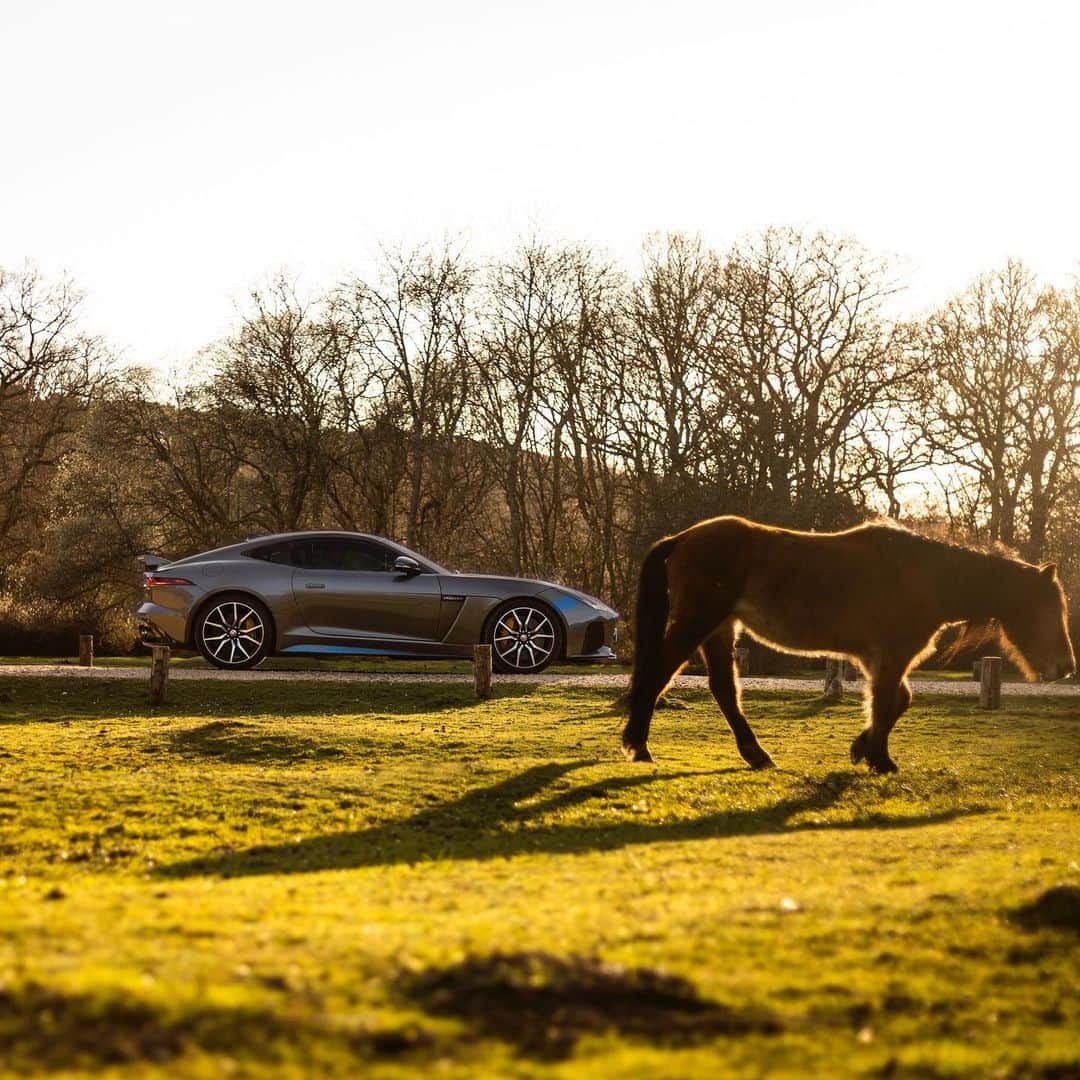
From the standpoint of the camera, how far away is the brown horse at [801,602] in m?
12.3

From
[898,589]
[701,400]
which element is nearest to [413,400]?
[701,400]

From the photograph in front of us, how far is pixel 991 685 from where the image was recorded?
62.4 ft

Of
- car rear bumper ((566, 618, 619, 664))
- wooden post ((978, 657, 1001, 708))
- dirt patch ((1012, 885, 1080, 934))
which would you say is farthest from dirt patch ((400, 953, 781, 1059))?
wooden post ((978, 657, 1001, 708))

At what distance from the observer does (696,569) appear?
12.3 meters

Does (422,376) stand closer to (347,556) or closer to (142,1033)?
(347,556)

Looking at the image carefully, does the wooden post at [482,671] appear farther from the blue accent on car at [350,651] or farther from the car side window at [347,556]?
the car side window at [347,556]

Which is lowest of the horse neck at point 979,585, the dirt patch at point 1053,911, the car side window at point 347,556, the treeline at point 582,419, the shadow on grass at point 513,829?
the shadow on grass at point 513,829

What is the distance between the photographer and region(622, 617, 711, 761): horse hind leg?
1230 cm

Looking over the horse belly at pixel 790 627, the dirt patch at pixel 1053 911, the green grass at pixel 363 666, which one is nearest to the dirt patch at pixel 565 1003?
the dirt patch at pixel 1053 911

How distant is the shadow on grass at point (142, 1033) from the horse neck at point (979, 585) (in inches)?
384

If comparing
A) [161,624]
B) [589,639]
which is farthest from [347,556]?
[589,639]

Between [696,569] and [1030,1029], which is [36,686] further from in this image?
[1030,1029]

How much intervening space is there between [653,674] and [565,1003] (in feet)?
26.4

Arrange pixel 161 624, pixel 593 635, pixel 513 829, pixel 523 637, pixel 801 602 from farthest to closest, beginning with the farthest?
pixel 523 637, pixel 593 635, pixel 161 624, pixel 801 602, pixel 513 829
